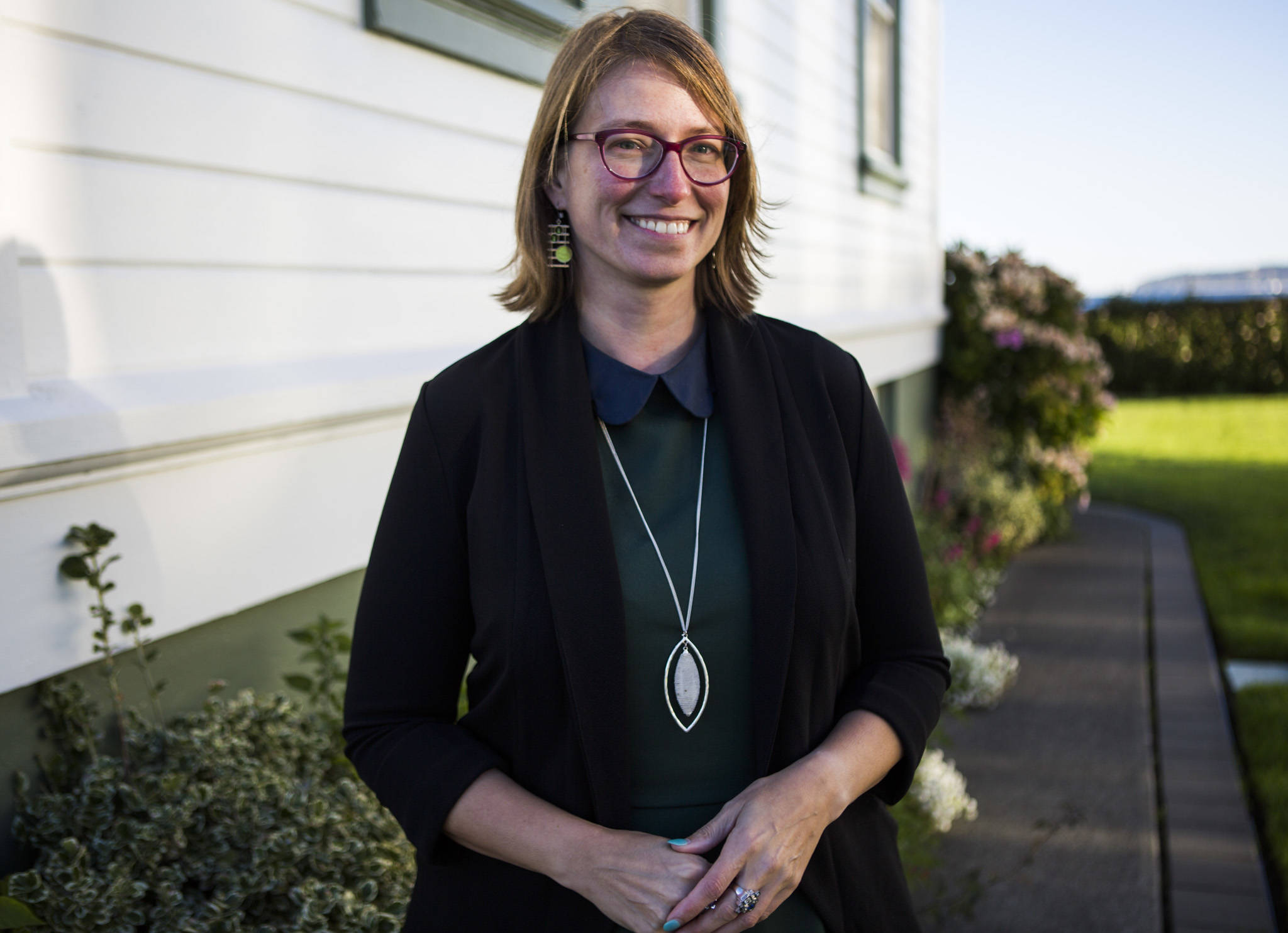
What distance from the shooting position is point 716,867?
1311 mm

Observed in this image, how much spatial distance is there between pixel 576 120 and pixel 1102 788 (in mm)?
3447

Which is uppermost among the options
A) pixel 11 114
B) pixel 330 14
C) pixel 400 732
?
pixel 330 14

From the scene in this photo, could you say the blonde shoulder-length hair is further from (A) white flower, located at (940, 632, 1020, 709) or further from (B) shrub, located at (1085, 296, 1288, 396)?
(B) shrub, located at (1085, 296, 1288, 396)

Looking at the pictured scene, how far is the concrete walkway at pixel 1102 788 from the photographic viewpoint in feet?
10.4

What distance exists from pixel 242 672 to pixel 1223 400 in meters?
20.9

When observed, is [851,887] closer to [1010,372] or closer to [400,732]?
[400,732]

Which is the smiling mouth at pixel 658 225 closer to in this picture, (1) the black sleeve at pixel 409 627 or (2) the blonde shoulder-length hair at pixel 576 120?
(2) the blonde shoulder-length hair at pixel 576 120

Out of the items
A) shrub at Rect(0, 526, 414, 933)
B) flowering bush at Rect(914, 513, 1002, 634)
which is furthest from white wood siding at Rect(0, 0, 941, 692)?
flowering bush at Rect(914, 513, 1002, 634)

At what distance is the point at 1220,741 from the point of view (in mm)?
4312

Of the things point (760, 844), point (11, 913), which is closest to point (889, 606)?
point (760, 844)

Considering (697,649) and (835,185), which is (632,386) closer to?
(697,649)

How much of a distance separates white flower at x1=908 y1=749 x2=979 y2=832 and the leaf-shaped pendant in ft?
6.78

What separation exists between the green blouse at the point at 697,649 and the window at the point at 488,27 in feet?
5.11

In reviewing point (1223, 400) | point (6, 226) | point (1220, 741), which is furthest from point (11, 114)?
point (1223, 400)
